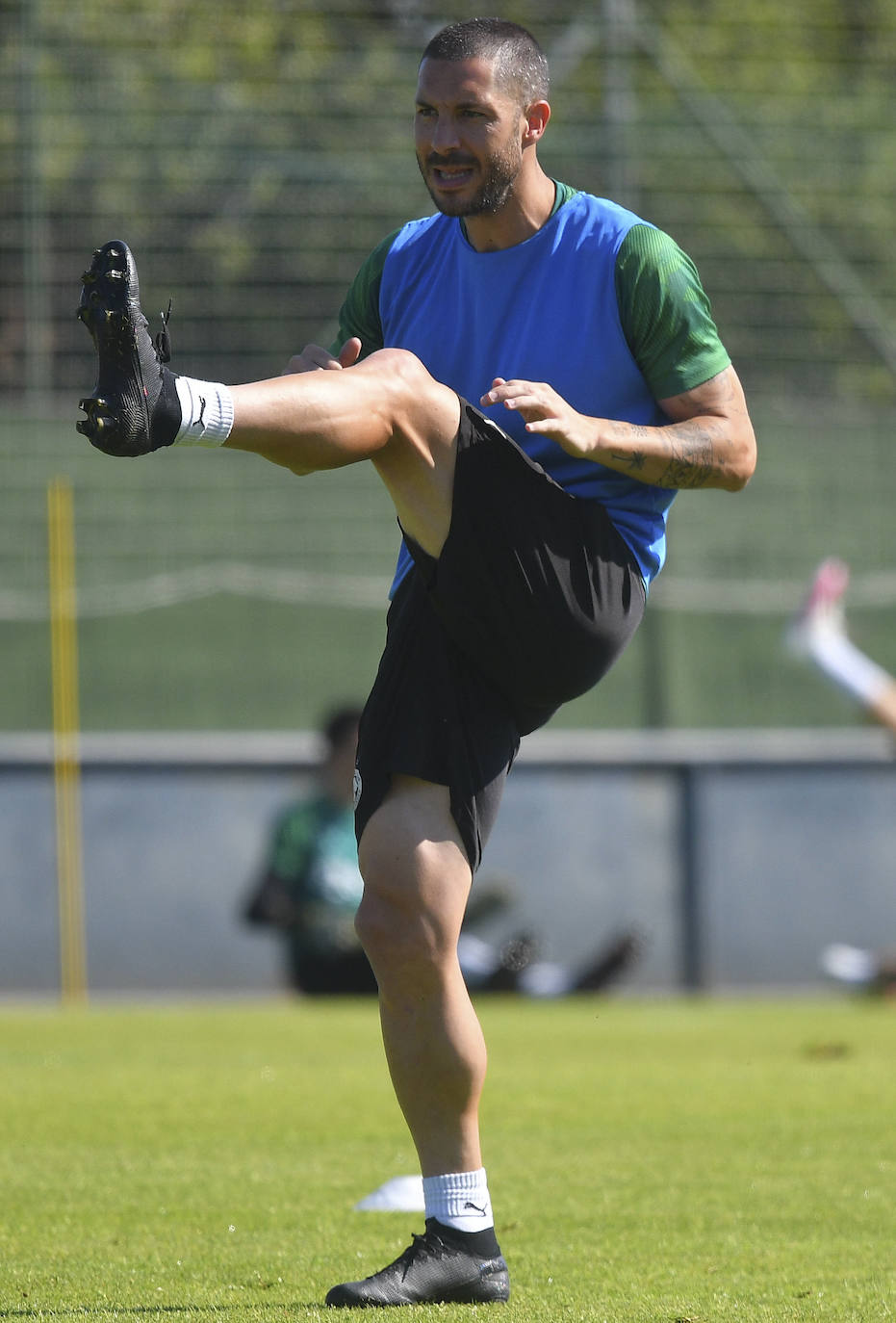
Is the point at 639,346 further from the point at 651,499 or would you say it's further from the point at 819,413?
the point at 819,413

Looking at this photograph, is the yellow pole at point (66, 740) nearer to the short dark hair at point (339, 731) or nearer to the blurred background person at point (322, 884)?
the blurred background person at point (322, 884)

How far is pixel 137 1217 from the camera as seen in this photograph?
410 centimetres

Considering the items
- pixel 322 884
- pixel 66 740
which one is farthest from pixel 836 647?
pixel 66 740

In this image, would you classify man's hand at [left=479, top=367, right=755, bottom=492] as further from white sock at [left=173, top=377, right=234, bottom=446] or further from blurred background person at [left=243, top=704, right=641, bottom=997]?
blurred background person at [left=243, top=704, right=641, bottom=997]

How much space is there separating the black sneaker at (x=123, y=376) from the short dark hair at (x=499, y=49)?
2.78 feet

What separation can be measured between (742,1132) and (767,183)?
36.9 feet

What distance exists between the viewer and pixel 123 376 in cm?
299

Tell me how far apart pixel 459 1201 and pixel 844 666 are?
994cm

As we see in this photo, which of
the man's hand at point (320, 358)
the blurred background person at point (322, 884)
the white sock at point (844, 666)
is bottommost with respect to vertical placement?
the blurred background person at point (322, 884)

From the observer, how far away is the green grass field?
11.0 feet

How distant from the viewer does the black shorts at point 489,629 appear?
11.0ft

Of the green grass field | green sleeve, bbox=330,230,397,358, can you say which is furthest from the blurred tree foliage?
green sleeve, bbox=330,230,397,358

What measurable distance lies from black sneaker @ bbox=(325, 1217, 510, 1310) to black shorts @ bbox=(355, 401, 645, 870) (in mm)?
681

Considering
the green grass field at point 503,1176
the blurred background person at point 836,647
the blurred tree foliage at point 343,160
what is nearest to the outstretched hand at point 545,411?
the green grass field at point 503,1176
